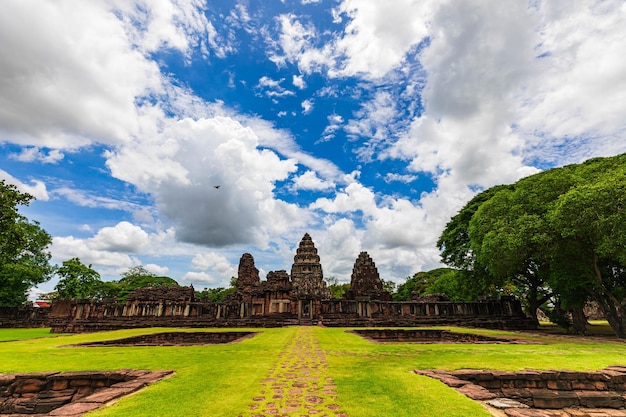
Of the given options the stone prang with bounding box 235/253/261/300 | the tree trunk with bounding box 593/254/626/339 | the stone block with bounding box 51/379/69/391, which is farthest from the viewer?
the stone prang with bounding box 235/253/261/300

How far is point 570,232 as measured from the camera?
15.8 m

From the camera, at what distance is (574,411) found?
632 centimetres

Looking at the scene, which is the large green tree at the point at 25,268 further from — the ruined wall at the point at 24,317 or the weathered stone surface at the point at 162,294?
the weathered stone surface at the point at 162,294

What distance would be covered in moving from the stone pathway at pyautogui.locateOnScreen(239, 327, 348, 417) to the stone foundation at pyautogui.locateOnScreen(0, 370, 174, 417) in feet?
8.36

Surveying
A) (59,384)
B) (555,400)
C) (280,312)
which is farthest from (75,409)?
(280,312)

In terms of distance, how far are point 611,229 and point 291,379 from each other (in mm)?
16794

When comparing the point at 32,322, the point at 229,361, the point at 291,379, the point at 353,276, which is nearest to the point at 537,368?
the point at 291,379

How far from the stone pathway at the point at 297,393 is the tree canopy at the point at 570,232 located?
15288 mm

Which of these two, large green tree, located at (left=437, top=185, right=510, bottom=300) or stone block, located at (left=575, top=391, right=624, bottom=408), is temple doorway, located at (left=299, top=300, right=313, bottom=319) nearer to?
large green tree, located at (left=437, top=185, right=510, bottom=300)

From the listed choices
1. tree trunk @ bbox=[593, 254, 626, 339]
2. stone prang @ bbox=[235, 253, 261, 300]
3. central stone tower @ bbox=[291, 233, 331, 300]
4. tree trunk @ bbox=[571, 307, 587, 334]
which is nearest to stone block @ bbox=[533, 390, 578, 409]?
tree trunk @ bbox=[593, 254, 626, 339]

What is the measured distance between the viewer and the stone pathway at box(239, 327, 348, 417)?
4.58m

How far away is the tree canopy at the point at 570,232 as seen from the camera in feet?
49.3

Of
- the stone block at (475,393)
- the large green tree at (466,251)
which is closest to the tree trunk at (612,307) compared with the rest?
the large green tree at (466,251)

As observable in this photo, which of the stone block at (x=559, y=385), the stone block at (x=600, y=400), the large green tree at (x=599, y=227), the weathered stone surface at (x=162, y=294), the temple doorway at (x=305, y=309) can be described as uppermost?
the large green tree at (x=599, y=227)
